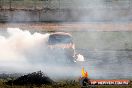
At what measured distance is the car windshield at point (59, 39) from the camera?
25891mm

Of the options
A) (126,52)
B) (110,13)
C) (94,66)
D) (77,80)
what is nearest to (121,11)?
Answer: (110,13)

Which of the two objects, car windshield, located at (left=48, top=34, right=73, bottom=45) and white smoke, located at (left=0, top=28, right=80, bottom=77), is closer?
white smoke, located at (left=0, top=28, right=80, bottom=77)

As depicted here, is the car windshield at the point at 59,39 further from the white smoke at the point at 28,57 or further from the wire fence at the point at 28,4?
the wire fence at the point at 28,4

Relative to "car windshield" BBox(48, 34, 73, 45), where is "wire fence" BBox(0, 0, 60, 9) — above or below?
above

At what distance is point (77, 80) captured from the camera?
19.5 metres

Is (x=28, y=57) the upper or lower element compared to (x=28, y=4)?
lower

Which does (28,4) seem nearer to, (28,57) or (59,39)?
(28,57)

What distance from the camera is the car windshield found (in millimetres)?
25891

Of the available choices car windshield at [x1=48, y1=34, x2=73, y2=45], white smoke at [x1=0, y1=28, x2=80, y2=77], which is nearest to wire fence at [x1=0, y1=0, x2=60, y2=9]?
white smoke at [x1=0, y1=28, x2=80, y2=77]

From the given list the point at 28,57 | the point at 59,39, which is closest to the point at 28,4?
the point at 28,57

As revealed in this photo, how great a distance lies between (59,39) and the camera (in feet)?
85.9

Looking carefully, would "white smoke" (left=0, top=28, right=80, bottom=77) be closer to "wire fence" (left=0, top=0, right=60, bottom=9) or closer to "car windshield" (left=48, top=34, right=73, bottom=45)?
"car windshield" (left=48, top=34, right=73, bottom=45)

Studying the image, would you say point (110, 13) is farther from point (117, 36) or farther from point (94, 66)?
point (94, 66)

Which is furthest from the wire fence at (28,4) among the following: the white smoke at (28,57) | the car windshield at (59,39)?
the car windshield at (59,39)
